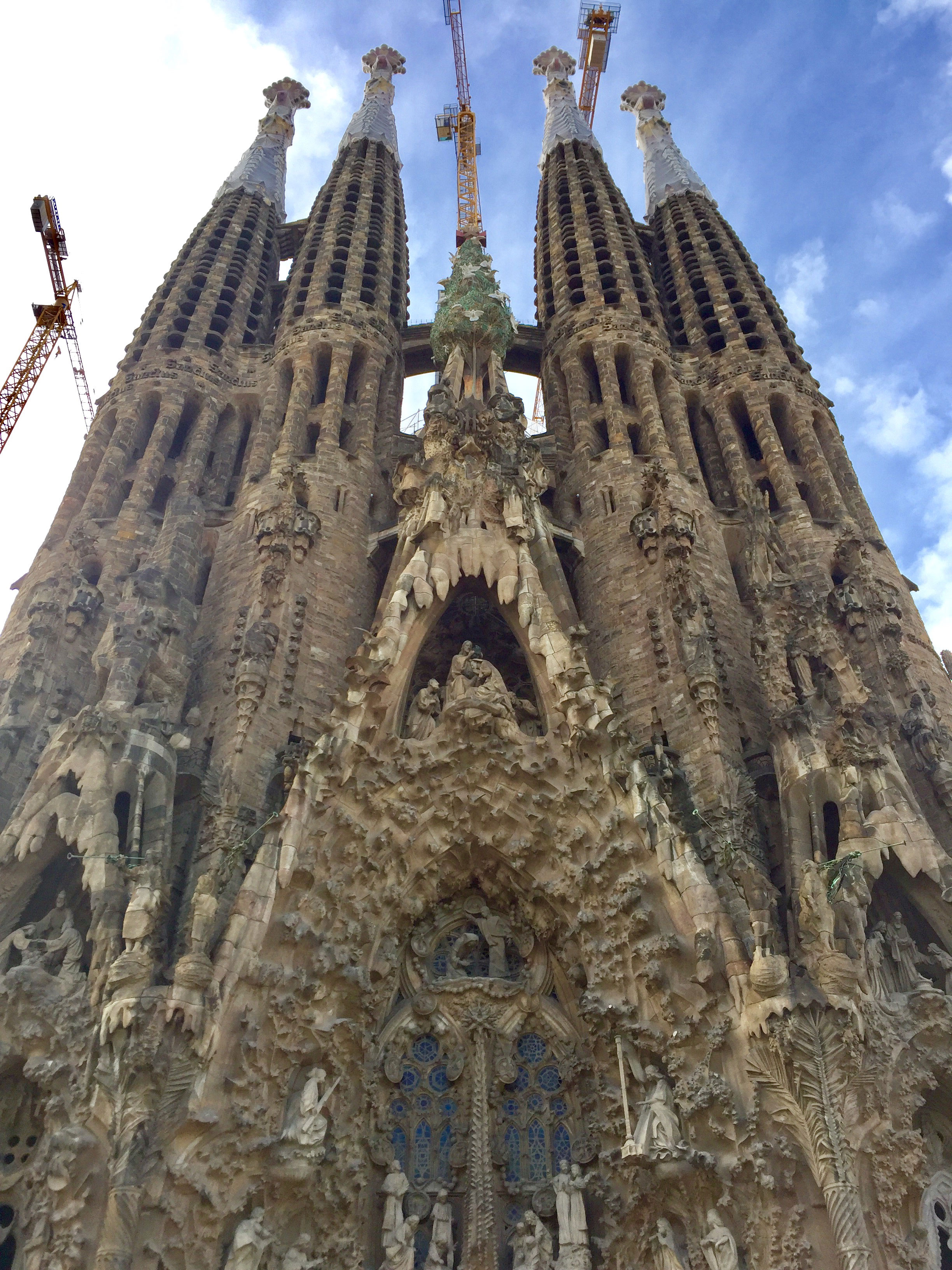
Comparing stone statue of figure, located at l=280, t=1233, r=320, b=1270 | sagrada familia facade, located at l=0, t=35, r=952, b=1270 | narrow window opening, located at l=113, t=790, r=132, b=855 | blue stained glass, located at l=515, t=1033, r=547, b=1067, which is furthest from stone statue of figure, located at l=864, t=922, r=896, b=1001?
narrow window opening, located at l=113, t=790, r=132, b=855

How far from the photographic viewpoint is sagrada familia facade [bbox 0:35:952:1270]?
10.2 m

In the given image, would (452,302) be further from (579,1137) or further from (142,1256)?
(142,1256)

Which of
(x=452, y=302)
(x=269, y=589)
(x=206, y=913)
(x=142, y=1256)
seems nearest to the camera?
(x=142, y=1256)

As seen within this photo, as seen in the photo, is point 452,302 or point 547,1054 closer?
point 547,1054

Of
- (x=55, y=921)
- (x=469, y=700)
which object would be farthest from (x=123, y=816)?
(x=469, y=700)

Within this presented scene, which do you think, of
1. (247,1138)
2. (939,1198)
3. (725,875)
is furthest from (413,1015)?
(939,1198)

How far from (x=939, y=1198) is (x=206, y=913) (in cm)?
773

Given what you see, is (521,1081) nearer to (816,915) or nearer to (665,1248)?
(665,1248)

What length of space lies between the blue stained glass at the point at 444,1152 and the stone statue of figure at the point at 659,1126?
7.90 feet

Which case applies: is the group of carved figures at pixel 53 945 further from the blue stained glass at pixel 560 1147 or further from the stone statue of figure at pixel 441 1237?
the blue stained glass at pixel 560 1147

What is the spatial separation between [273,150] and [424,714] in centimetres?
2462

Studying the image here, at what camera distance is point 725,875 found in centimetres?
1206

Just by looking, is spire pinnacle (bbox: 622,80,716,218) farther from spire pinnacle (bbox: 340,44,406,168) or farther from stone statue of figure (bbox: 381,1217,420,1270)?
stone statue of figure (bbox: 381,1217,420,1270)

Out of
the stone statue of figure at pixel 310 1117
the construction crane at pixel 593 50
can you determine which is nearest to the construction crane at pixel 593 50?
the construction crane at pixel 593 50
